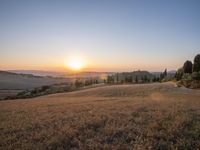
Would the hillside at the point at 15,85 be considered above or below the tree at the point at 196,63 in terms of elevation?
below

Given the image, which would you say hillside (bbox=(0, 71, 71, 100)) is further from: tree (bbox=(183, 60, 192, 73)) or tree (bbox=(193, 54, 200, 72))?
tree (bbox=(193, 54, 200, 72))

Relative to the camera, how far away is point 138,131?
27.1 feet

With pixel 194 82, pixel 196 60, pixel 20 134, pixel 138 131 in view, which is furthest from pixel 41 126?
pixel 196 60

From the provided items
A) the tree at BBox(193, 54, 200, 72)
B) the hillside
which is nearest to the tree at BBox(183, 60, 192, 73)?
the tree at BBox(193, 54, 200, 72)

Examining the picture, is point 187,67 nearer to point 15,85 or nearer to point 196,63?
point 196,63

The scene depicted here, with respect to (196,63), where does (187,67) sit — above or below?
below

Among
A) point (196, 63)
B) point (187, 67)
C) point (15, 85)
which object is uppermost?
point (196, 63)

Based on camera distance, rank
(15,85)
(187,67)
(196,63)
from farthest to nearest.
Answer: (15,85) < (187,67) < (196,63)

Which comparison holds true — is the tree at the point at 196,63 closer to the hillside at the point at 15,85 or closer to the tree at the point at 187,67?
the tree at the point at 187,67

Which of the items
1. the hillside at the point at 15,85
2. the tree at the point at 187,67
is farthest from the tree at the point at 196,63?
the hillside at the point at 15,85

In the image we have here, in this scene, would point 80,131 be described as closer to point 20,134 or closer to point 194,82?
point 20,134

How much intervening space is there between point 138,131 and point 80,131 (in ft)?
7.54

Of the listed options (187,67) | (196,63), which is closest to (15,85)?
(187,67)

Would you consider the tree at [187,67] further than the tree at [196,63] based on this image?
Yes
